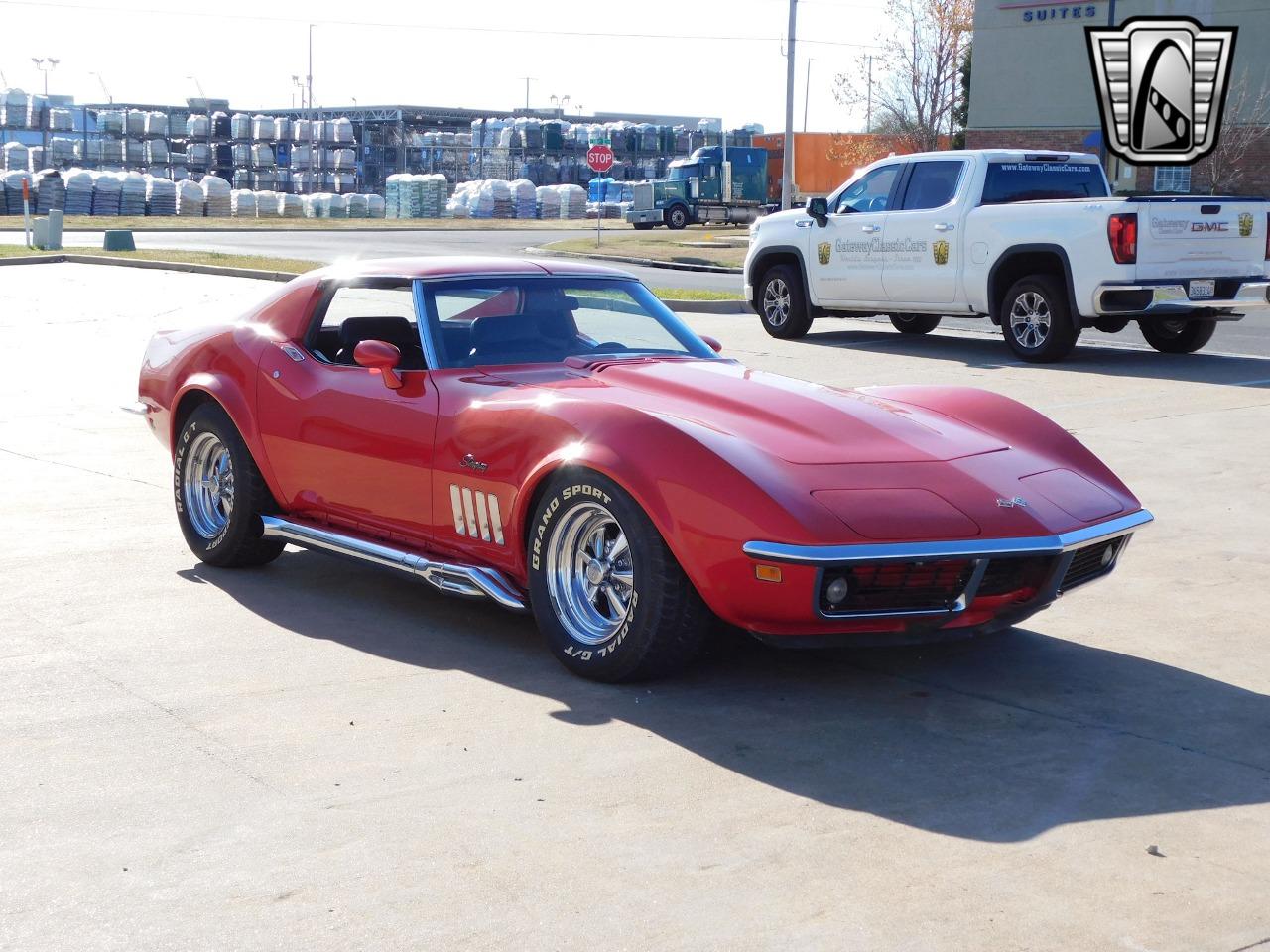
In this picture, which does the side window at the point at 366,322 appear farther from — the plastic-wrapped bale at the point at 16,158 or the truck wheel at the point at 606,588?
the plastic-wrapped bale at the point at 16,158

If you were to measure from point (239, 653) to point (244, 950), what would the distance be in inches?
90.2

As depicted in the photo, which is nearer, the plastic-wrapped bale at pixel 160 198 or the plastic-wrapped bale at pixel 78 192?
the plastic-wrapped bale at pixel 78 192

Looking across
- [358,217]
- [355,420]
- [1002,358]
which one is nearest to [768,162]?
[358,217]

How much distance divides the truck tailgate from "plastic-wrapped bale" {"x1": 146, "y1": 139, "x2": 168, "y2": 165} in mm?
65624

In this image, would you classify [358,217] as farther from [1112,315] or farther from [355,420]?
[355,420]

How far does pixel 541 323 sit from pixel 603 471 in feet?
4.47

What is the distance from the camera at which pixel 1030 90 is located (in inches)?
1719

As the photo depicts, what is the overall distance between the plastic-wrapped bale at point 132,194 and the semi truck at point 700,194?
56.1 feet

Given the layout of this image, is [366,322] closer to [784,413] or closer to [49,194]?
[784,413]

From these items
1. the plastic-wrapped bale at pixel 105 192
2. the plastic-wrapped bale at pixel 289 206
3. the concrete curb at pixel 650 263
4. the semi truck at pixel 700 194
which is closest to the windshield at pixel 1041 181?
the concrete curb at pixel 650 263

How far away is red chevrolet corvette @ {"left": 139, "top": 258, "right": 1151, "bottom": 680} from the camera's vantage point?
4676 mm

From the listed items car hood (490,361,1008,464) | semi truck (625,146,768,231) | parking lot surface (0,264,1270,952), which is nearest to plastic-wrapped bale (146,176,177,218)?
semi truck (625,146,768,231)

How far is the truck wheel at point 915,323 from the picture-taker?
17172mm

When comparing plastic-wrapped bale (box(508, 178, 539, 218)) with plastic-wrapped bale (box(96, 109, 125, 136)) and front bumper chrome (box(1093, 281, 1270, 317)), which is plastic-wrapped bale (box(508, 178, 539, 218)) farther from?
front bumper chrome (box(1093, 281, 1270, 317))
